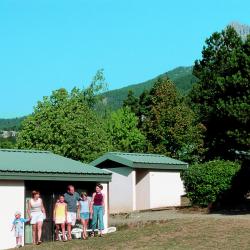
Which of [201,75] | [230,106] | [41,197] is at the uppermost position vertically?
[201,75]

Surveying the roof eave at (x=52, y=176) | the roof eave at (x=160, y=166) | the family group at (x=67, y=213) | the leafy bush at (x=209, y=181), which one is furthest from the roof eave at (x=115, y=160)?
the family group at (x=67, y=213)

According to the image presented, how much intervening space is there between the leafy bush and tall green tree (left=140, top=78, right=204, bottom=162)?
11.2 meters

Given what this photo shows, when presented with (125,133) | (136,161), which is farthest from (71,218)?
(125,133)

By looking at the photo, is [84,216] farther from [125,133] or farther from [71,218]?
[125,133]

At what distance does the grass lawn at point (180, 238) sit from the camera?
17.6m

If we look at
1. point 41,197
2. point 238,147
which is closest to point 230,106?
point 238,147

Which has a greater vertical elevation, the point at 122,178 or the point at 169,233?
the point at 122,178

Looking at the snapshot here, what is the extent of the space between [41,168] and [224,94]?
76.5 feet

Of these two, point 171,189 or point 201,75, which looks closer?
point 171,189

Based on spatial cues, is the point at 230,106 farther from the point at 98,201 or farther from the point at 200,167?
the point at 98,201

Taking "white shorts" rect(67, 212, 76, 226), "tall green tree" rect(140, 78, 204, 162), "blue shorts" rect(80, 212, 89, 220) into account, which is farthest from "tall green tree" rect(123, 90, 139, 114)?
"white shorts" rect(67, 212, 76, 226)

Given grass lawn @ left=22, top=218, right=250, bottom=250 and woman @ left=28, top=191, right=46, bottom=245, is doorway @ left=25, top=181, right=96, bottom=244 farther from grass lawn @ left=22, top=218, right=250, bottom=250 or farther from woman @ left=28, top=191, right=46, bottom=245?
grass lawn @ left=22, top=218, right=250, bottom=250

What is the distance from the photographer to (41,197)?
853 inches

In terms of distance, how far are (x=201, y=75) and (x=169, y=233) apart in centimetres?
3117
